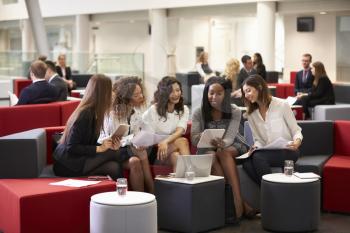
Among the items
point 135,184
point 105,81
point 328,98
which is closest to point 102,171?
point 135,184

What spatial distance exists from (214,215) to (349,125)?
2.31 m

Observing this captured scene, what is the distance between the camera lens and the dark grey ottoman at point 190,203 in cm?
608

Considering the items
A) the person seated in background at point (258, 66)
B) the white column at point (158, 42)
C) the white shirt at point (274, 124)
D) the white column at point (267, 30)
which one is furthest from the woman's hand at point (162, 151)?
the white column at point (158, 42)

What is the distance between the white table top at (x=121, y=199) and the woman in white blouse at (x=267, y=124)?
1.77 metres

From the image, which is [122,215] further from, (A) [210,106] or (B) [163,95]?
(A) [210,106]

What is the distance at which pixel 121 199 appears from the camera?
5.34m

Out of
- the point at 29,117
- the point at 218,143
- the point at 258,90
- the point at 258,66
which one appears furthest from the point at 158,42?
the point at 218,143

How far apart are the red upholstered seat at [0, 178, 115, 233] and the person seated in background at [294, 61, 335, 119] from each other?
6.93 metres

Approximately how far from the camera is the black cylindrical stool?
243 inches

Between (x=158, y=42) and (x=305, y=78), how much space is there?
1023 centimetres

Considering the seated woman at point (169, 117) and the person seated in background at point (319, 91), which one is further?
the person seated in background at point (319, 91)

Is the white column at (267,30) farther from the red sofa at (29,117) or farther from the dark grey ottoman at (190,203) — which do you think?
the dark grey ottoman at (190,203)

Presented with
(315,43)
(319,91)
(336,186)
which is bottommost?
(336,186)

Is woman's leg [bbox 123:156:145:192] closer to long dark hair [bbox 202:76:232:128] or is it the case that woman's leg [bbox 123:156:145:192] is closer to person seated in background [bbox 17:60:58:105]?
long dark hair [bbox 202:76:232:128]
